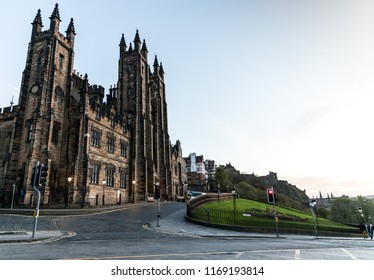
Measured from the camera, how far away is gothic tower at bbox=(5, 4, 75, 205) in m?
26.6

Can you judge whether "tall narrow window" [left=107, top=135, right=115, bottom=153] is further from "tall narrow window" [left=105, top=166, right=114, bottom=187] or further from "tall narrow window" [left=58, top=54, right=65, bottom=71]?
"tall narrow window" [left=58, top=54, right=65, bottom=71]

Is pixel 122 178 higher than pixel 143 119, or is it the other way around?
pixel 143 119

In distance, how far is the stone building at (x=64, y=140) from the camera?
88.1 ft

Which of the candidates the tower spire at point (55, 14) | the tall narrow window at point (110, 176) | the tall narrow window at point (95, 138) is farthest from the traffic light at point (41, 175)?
the tower spire at point (55, 14)

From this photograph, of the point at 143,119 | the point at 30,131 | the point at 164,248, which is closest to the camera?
the point at 164,248

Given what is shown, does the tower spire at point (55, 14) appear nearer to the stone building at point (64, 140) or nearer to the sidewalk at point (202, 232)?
the stone building at point (64, 140)

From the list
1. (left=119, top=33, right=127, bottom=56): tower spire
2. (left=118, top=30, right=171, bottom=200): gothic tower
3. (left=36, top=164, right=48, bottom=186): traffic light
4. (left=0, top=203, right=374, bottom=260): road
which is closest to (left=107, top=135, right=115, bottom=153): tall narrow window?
(left=118, top=30, right=171, bottom=200): gothic tower

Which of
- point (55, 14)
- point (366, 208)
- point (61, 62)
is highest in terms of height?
point (55, 14)

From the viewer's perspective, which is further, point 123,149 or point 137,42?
point 137,42

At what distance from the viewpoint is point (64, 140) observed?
98.2 ft

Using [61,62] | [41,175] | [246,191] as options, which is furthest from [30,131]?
[246,191]

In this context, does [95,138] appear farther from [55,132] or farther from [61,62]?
[61,62]

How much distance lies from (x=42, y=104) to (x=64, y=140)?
4878 millimetres

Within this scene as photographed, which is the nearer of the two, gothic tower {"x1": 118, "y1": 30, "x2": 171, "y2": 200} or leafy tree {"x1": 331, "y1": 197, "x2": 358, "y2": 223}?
gothic tower {"x1": 118, "y1": 30, "x2": 171, "y2": 200}
